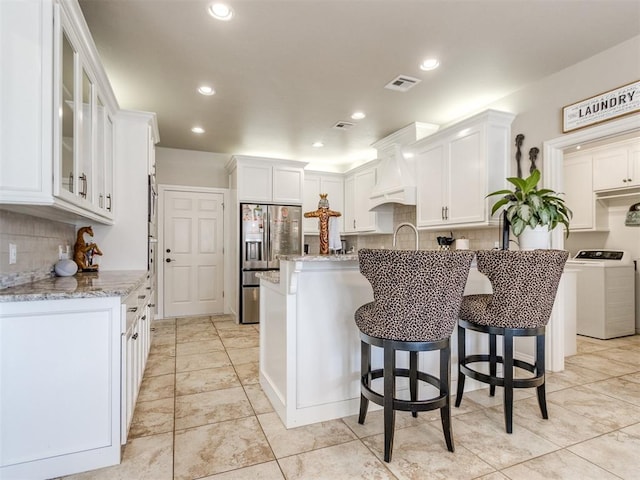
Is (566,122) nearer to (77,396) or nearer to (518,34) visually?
(518,34)

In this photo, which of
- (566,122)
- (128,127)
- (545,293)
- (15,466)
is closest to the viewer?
(15,466)

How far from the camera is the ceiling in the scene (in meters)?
2.24

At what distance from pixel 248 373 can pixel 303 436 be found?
115cm

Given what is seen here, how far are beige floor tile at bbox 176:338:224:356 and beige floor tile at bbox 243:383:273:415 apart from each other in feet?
3.77

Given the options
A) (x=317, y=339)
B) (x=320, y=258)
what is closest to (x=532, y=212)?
(x=320, y=258)

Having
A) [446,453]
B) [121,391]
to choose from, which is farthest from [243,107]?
[446,453]

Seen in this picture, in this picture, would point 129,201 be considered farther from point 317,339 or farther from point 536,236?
point 536,236

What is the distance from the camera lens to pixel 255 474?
167 cm

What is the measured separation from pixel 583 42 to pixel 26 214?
4036 mm

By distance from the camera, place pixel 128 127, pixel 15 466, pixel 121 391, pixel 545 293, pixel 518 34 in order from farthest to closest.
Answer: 1. pixel 128 127
2. pixel 518 34
3. pixel 545 293
4. pixel 121 391
5. pixel 15 466

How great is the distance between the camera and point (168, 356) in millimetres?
3473

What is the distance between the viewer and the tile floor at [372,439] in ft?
5.55

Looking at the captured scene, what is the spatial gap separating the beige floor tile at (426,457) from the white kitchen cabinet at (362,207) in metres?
3.54

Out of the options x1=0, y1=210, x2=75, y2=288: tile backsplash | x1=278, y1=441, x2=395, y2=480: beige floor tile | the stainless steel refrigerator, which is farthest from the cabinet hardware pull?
the stainless steel refrigerator
